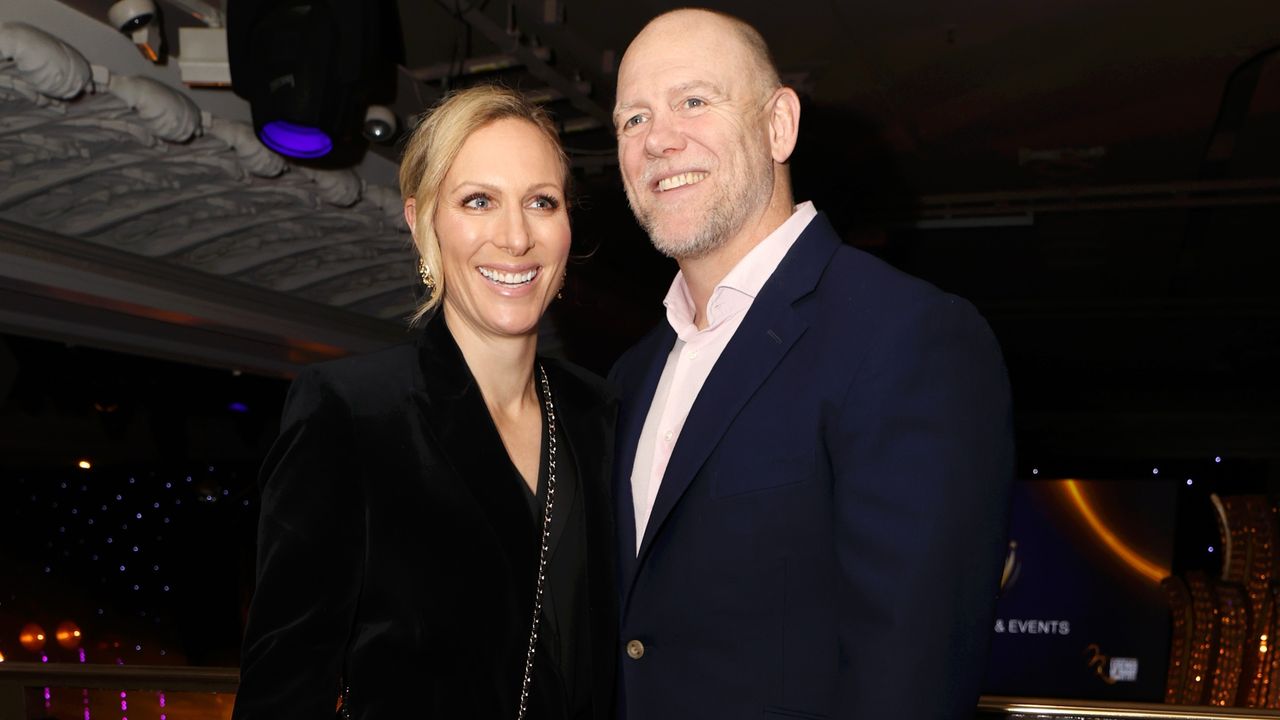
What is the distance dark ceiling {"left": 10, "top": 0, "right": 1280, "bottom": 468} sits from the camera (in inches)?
214

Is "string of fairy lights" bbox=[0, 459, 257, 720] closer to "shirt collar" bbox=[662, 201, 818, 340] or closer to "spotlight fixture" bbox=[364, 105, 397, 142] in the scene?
"spotlight fixture" bbox=[364, 105, 397, 142]

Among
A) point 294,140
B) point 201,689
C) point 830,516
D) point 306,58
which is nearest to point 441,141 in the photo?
point 830,516

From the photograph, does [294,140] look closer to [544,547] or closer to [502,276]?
[502,276]

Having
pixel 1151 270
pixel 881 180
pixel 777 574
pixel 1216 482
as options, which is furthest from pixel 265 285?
pixel 1216 482

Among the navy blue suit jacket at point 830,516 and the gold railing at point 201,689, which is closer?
the navy blue suit jacket at point 830,516

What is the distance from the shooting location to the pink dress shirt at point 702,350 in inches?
63.1

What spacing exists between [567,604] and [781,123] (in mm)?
885

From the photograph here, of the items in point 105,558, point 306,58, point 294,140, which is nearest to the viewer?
point 306,58

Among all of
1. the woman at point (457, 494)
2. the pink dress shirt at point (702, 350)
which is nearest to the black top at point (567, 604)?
the woman at point (457, 494)

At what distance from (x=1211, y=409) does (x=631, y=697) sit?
13409 mm

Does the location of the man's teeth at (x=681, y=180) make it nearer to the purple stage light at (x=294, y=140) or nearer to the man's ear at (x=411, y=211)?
the man's ear at (x=411, y=211)

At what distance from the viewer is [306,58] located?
3.88 metres

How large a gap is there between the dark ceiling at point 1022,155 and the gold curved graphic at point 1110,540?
6.37ft

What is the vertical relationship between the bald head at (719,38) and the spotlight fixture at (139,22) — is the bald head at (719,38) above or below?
below
